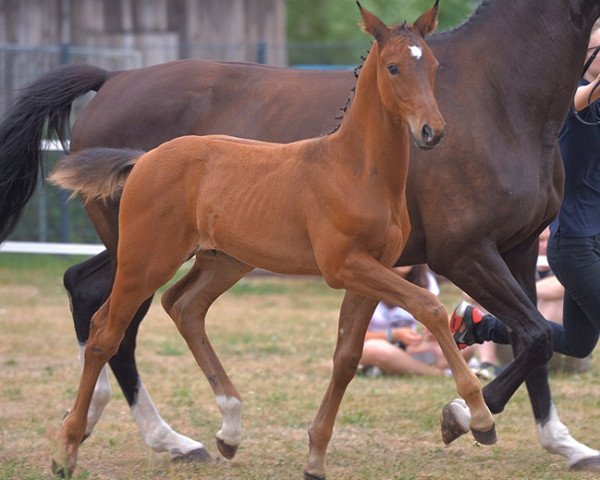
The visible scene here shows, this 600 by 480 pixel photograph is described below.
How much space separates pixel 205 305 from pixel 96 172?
2.61 ft

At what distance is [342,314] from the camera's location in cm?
471

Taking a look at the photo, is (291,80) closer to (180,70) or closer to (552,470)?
(180,70)

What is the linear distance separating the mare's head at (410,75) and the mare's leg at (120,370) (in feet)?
5.93

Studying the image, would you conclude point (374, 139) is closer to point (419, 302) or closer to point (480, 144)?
point (419, 302)

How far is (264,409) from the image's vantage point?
20.9ft

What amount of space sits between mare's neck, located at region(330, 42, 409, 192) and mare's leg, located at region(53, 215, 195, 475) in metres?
0.81

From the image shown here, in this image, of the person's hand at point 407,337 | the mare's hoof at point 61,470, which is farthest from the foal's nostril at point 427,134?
the person's hand at point 407,337

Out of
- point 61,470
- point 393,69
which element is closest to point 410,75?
point 393,69

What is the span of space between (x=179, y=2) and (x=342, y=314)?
11.8 meters

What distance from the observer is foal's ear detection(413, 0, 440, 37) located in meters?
4.04

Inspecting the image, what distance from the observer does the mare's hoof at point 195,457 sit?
5199 mm

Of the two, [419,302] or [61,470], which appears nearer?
[419,302]

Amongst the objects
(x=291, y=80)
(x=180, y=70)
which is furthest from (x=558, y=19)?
(x=180, y=70)

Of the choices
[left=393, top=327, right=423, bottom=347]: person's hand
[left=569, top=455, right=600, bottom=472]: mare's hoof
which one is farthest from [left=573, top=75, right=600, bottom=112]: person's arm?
[left=393, top=327, right=423, bottom=347]: person's hand
